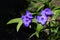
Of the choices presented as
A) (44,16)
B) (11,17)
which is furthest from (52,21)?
(11,17)

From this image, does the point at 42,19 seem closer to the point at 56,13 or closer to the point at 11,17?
the point at 56,13

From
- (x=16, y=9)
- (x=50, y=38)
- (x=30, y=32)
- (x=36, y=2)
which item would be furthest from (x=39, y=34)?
(x=16, y=9)

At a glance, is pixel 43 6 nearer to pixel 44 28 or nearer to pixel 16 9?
pixel 44 28

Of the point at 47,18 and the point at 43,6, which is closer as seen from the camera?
the point at 47,18

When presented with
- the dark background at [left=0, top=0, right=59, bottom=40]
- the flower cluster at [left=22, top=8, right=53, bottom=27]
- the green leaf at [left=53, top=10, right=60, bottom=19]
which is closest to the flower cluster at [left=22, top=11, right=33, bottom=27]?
the flower cluster at [left=22, top=8, right=53, bottom=27]

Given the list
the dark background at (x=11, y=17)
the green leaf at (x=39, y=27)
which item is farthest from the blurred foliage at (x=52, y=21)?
the dark background at (x=11, y=17)

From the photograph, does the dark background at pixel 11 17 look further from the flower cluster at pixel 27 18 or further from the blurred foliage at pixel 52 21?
the flower cluster at pixel 27 18

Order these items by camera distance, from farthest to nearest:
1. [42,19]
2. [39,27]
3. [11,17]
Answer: [11,17]
[39,27]
[42,19]

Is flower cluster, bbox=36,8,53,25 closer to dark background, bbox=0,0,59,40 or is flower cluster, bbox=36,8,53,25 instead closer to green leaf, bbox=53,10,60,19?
green leaf, bbox=53,10,60,19
